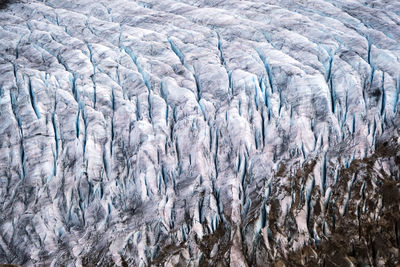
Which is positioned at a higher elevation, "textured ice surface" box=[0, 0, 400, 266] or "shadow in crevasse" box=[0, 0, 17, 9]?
"shadow in crevasse" box=[0, 0, 17, 9]

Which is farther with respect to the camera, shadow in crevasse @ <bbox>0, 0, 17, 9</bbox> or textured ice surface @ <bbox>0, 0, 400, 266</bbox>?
shadow in crevasse @ <bbox>0, 0, 17, 9</bbox>

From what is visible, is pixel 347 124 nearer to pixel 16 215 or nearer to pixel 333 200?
pixel 333 200

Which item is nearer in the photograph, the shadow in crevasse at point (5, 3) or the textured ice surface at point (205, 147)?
the textured ice surface at point (205, 147)

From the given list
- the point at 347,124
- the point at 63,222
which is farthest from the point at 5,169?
the point at 347,124

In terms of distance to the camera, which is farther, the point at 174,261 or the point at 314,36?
the point at 314,36

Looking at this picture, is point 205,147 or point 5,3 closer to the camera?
point 205,147

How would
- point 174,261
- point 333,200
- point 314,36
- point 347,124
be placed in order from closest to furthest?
point 174,261 < point 333,200 < point 347,124 < point 314,36

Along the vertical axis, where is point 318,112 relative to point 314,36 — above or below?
below

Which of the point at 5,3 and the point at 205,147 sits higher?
the point at 5,3
